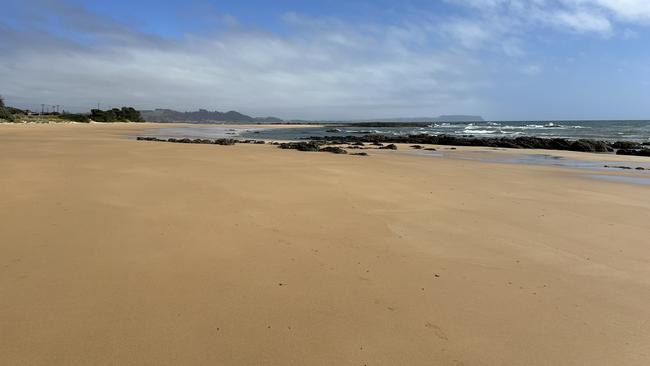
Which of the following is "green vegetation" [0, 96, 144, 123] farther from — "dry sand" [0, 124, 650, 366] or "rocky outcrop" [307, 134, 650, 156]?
"dry sand" [0, 124, 650, 366]

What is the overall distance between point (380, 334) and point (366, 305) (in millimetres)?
424

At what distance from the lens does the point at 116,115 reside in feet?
251

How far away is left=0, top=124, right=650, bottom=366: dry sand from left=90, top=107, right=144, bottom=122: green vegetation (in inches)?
2793

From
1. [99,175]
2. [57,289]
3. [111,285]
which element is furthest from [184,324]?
[99,175]

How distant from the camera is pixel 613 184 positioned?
33.7ft

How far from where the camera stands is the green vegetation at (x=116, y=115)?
230 feet

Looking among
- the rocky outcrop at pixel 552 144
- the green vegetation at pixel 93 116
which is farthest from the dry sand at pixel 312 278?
the green vegetation at pixel 93 116

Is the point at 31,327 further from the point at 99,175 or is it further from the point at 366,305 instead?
the point at 99,175

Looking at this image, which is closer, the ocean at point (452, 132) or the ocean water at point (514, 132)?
the ocean at point (452, 132)

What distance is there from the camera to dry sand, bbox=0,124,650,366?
106 inches

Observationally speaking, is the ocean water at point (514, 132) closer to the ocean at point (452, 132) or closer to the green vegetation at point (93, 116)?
the ocean at point (452, 132)

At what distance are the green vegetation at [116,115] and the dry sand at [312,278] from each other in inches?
2793

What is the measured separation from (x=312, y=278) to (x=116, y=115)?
271 feet

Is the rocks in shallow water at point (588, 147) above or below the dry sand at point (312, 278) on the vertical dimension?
above
